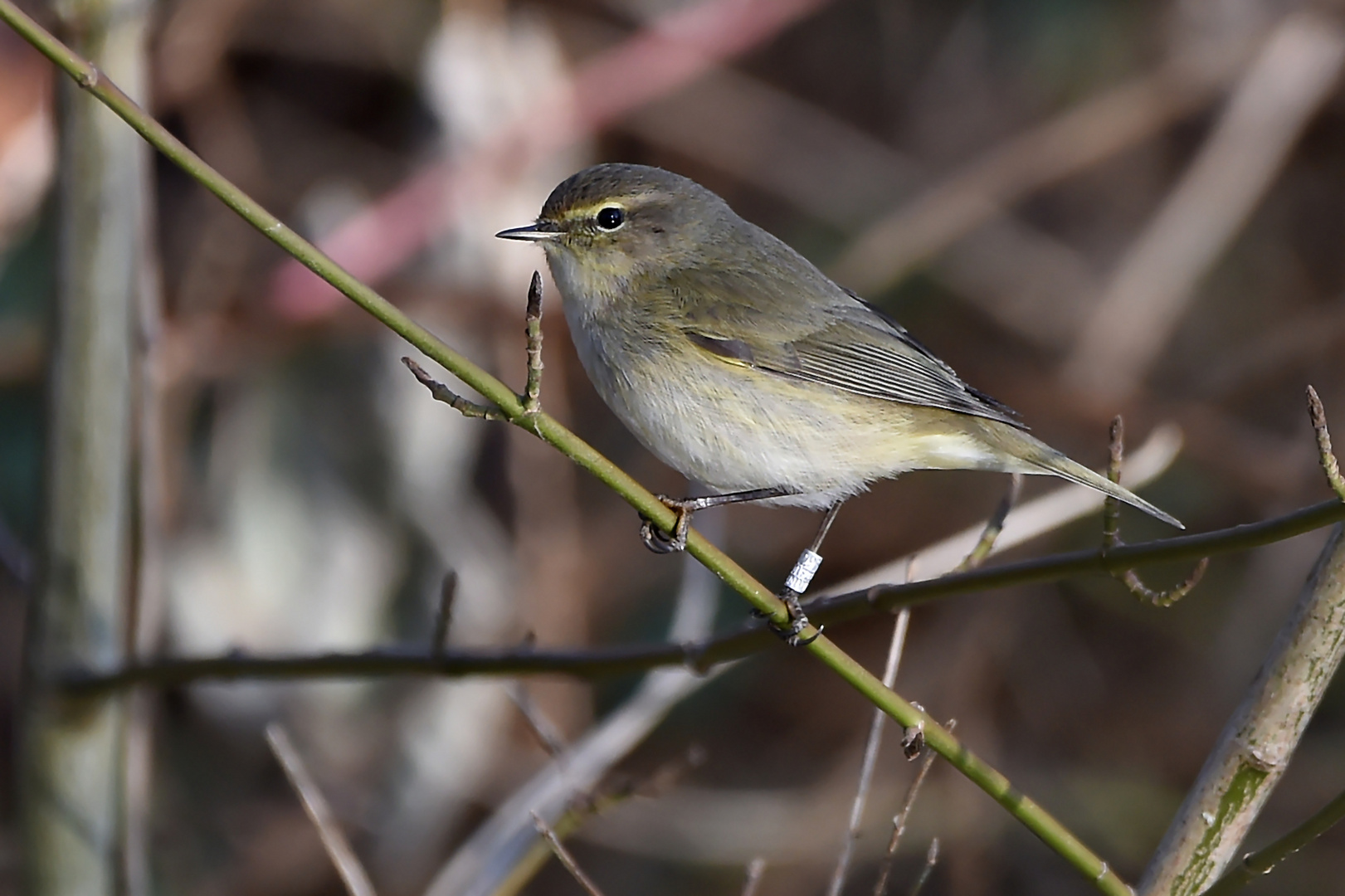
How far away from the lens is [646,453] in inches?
200

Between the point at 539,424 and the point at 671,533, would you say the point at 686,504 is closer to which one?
the point at 671,533

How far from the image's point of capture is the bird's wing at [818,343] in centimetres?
289

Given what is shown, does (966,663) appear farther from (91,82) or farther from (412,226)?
(91,82)

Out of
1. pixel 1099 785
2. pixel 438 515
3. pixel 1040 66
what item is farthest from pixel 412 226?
pixel 1099 785

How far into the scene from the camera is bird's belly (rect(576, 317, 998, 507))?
271 centimetres

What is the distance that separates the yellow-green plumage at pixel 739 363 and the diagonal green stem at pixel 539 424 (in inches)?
31.8

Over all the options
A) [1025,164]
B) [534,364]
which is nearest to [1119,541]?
[534,364]

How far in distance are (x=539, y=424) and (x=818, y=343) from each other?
1430mm

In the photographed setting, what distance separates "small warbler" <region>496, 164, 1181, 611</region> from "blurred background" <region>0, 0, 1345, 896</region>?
A: 1.13 metres

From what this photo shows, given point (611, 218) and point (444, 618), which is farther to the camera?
point (611, 218)

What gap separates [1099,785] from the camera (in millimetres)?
4887

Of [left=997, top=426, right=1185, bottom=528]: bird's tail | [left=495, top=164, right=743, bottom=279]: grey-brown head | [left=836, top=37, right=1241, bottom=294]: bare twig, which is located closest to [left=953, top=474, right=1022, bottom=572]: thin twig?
[left=997, top=426, right=1185, bottom=528]: bird's tail

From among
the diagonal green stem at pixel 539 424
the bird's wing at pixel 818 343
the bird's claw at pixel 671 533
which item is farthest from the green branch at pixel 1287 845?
the bird's wing at pixel 818 343

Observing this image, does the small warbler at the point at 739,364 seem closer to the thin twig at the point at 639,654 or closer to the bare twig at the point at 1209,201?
the thin twig at the point at 639,654
